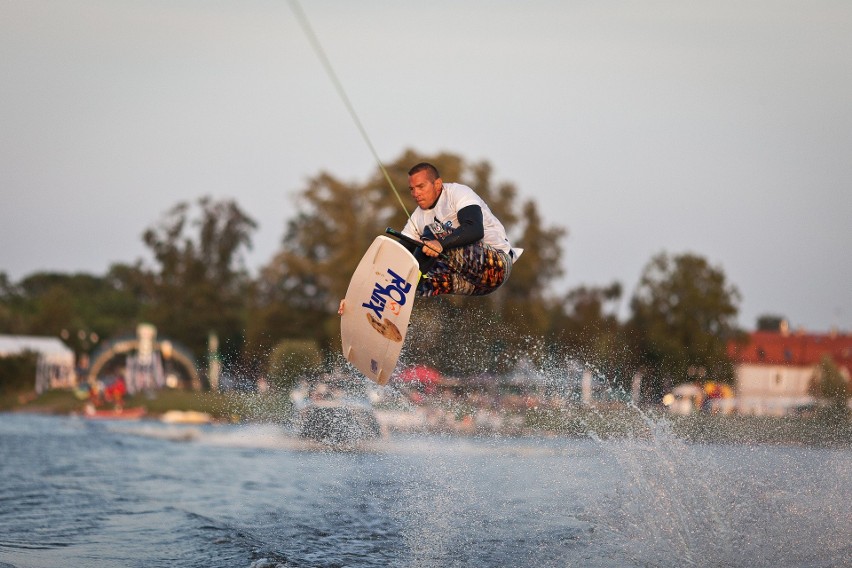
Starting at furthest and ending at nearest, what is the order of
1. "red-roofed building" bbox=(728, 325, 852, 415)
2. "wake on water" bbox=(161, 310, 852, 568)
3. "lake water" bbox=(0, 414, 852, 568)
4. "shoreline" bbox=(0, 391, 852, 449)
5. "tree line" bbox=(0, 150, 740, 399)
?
"red-roofed building" bbox=(728, 325, 852, 415) < "tree line" bbox=(0, 150, 740, 399) < "shoreline" bbox=(0, 391, 852, 449) < "lake water" bbox=(0, 414, 852, 568) < "wake on water" bbox=(161, 310, 852, 568)

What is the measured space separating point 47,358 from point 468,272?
51109 millimetres

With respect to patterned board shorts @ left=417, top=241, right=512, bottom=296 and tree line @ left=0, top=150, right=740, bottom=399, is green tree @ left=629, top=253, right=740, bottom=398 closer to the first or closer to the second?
tree line @ left=0, top=150, right=740, bottom=399

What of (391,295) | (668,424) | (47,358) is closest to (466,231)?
(391,295)

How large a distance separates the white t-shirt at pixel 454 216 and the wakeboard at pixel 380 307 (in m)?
0.35

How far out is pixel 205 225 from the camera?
69.1 metres

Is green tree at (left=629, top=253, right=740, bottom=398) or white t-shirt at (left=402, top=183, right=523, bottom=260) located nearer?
white t-shirt at (left=402, top=183, right=523, bottom=260)

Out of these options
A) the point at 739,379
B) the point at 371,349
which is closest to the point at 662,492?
the point at 371,349

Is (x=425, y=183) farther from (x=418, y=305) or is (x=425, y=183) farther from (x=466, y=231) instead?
(x=418, y=305)

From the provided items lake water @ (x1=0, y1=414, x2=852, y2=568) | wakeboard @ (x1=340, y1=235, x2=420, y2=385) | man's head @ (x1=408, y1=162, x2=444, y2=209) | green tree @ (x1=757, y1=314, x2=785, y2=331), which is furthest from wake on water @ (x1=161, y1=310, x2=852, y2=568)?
green tree @ (x1=757, y1=314, x2=785, y2=331)

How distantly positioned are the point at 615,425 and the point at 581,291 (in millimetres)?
47777

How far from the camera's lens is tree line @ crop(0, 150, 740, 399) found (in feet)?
120

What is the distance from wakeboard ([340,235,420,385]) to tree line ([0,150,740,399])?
12.1 metres

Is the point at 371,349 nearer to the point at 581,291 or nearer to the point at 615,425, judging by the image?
the point at 615,425

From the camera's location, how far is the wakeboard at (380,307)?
9438 mm
